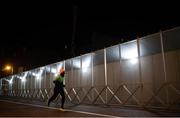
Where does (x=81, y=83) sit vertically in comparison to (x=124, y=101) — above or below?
above

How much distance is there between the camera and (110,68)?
45.2ft

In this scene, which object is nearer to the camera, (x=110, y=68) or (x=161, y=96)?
(x=161, y=96)

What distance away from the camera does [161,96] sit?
10.5 meters

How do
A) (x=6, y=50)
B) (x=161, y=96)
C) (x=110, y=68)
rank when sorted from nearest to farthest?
(x=161, y=96), (x=110, y=68), (x=6, y=50)

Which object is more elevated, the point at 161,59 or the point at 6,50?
the point at 6,50

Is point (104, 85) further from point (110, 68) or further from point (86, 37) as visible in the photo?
point (86, 37)

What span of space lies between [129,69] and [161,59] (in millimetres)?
2100

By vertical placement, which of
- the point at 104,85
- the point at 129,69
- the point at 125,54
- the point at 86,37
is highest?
the point at 86,37

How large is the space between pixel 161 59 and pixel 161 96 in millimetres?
1718

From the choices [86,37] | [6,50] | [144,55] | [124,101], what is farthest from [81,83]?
[6,50]

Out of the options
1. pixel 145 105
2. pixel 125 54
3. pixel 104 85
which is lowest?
pixel 145 105

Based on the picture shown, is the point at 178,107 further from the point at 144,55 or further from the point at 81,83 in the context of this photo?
the point at 81,83

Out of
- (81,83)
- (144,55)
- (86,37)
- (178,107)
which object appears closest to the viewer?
(178,107)

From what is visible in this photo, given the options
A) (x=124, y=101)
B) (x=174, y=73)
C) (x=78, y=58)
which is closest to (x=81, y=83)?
(x=78, y=58)
